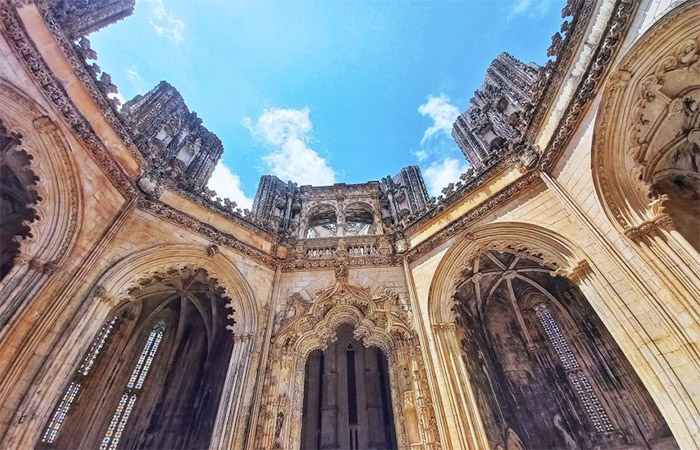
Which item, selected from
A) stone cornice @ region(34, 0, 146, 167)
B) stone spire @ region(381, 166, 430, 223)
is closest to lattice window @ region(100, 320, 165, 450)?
stone cornice @ region(34, 0, 146, 167)

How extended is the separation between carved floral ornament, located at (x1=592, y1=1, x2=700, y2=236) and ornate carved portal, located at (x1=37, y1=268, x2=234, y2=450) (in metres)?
9.12

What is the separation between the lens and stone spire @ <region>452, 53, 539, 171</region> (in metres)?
15.6

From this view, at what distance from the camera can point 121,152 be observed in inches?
304

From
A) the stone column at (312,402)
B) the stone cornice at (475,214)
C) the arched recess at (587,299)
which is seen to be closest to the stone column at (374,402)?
the stone column at (312,402)

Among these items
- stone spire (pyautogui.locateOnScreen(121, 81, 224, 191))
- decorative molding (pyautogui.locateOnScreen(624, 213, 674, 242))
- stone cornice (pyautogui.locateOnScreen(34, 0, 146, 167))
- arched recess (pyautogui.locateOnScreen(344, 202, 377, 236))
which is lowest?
decorative molding (pyautogui.locateOnScreen(624, 213, 674, 242))

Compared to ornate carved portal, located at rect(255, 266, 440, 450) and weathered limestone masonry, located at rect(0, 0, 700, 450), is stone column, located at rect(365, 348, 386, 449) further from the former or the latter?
ornate carved portal, located at rect(255, 266, 440, 450)

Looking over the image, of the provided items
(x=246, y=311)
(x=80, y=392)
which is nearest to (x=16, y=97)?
(x=246, y=311)

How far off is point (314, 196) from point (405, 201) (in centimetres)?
423

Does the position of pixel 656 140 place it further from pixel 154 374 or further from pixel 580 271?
pixel 154 374

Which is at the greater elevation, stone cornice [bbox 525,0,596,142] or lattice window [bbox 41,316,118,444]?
stone cornice [bbox 525,0,596,142]

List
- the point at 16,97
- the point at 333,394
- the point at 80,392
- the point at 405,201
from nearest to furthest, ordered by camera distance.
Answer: the point at 16,97 → the point at 80,392 → the point at 333,394 → the point at 405,201

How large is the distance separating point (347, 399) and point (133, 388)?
694 cm

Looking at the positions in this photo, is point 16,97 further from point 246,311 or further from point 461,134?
point 461,134

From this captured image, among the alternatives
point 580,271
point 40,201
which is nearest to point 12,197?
point 40,201
